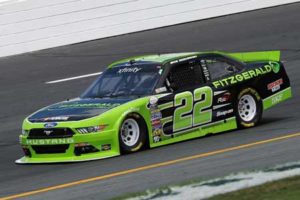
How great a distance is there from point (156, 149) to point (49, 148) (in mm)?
1477

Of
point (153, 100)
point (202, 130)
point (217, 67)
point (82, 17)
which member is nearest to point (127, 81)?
point (153, 100)

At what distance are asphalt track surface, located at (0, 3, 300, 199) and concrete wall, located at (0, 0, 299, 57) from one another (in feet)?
0.90

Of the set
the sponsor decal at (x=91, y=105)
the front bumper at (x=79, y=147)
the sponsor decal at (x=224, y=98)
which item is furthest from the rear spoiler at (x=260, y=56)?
the front bumper at (x=79, y=147)

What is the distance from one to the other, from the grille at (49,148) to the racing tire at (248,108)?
297cm

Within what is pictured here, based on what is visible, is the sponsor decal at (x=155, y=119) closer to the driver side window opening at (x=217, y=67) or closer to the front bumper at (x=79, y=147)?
the front bumper at (x=79, y=147)

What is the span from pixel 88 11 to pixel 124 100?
35.8ft

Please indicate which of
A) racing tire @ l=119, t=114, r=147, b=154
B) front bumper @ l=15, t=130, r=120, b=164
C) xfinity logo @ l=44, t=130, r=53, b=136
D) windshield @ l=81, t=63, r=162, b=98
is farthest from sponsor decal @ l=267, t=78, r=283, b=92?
xfinity logo @ l=44, t=130, r=53, b=136

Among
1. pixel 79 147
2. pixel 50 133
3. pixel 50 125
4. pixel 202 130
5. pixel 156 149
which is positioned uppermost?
pixel 50 125

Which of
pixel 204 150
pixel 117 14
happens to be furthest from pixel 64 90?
pixel 204 150

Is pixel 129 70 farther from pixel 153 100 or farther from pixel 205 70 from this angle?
pixel 205 70

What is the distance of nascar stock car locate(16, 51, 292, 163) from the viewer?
11.7 m

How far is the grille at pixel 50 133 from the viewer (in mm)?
11672

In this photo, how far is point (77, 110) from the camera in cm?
1209

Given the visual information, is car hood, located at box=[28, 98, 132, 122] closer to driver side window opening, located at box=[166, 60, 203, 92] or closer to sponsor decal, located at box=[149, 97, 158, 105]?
sponsor decal, located at box=[149, 97, 158, 105]
